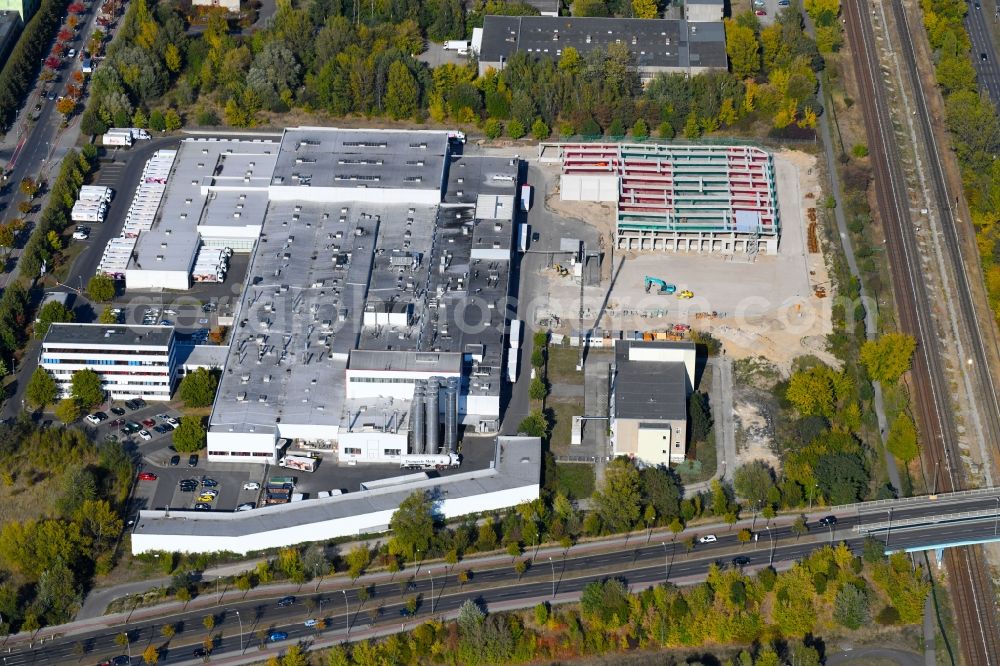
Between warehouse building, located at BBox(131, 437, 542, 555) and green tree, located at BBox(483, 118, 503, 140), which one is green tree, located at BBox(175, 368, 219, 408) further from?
green tree, located at BBox(483, 118, 503, 140)

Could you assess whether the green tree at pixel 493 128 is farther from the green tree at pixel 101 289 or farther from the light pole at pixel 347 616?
the light pole at pixel 347 616

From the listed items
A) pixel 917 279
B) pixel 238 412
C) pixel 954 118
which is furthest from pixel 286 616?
pixel 954 118

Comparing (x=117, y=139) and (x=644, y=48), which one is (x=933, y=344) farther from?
(x=117, y=139)

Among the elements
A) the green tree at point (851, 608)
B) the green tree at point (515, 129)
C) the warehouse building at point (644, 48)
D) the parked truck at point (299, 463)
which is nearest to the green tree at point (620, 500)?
the green tree at point (851, 608)

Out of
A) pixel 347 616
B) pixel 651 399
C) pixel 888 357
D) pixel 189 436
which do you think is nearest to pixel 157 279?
pixel 189 436

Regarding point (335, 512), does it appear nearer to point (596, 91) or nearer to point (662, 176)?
point (662, 176)
